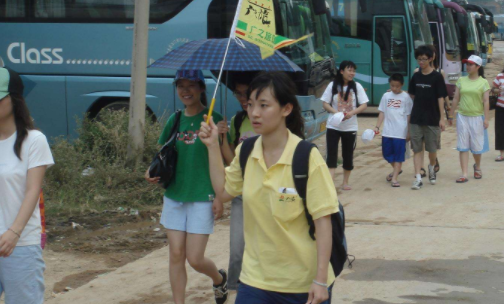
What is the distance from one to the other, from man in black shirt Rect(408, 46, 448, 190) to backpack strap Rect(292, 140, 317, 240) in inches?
244

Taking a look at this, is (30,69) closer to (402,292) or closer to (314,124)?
(314,124)

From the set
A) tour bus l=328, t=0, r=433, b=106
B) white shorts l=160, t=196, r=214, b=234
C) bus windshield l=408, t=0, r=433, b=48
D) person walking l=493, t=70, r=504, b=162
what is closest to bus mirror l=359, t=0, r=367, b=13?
tour bus l=328, t=0, r=433, b=106

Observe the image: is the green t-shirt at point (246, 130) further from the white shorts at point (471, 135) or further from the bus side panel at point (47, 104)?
the bus side panel at point (47, 104)

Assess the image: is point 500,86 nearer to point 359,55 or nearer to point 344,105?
point 344,105

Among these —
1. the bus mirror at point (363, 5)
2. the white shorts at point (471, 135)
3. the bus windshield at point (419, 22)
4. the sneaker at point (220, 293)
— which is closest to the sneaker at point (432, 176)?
the white shorts at point (471, 135)

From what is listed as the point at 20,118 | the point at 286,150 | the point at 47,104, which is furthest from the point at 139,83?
the point at 286,150

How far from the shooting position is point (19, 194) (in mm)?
3498

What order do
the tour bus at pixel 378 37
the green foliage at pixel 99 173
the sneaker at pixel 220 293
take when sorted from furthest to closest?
the tour bus at pixel 378 37, the green foliage at pixel 99 173, the sneaker at pixel 220 293

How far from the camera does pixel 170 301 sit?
5176mm

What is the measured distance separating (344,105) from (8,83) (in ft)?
19.1

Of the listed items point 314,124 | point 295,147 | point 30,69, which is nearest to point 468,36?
point 314,124

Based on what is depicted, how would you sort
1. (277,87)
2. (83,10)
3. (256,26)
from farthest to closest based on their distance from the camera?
(83,10)
(256,26)
(277,87)

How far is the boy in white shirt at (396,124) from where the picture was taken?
9273 mm

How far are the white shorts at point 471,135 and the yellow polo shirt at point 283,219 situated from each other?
6892mm
